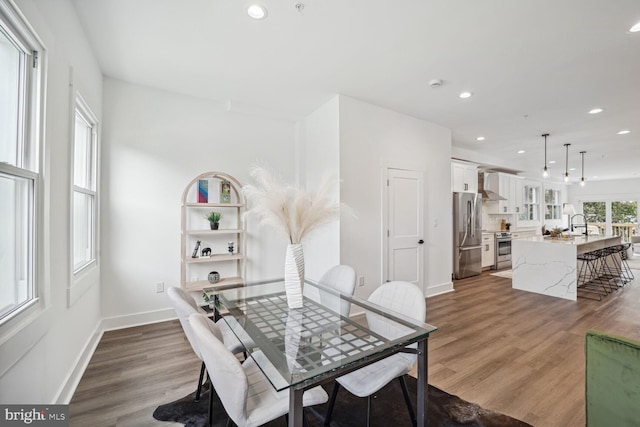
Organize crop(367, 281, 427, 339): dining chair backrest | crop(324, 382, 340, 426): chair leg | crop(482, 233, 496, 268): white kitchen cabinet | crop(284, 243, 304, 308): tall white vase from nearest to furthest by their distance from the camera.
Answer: crop(367, 281, 427, 339): dining chair backrest → crop(324, 382, 340, 426): chair leg → crop(284, 243, 304, 308): tall white vase → crop(482, 233, 496, 268): white kitchen cabinet

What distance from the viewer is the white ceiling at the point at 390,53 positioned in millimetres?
2031

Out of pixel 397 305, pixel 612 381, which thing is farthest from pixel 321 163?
pixel 612 381

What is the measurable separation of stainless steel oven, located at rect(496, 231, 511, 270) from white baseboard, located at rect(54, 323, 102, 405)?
7.61 m

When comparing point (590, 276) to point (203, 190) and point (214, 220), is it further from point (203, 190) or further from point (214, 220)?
point (203, 190)

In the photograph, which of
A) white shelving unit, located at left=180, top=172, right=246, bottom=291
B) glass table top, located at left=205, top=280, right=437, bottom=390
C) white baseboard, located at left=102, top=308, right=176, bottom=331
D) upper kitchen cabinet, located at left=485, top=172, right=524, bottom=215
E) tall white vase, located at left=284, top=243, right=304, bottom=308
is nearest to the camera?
glass table top, located at left=205, top=280, right=437, bottom=390

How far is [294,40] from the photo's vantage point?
7.77 ft

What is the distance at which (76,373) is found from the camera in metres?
2.11

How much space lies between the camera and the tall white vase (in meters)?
1.84

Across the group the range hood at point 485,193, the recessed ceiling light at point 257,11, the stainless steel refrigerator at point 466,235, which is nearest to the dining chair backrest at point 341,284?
the recessed ceiling light at point 257,11

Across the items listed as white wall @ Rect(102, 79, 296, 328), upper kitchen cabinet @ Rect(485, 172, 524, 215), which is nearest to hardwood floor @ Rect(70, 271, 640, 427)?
white wall @ Rect(102, 79, 296, 328)

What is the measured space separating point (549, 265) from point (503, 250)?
7.88 ft

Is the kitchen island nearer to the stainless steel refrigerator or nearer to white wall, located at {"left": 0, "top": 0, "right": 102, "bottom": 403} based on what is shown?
the stainless steel refrigerator

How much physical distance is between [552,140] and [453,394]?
5.54 m

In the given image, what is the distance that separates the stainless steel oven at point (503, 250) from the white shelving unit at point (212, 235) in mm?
6162
